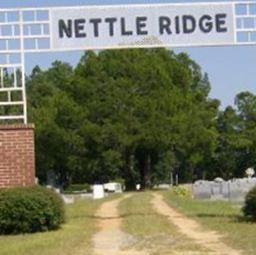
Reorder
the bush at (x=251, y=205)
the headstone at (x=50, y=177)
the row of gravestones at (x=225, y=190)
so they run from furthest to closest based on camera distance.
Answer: the headstone at (x=50, y=177) < the row of gravestones at (x=225, y=190) < the bush at (x=251, y=205)

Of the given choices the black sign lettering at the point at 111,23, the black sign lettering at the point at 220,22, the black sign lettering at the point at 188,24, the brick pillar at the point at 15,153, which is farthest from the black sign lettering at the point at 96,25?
the brick pillar at the point at 15,153

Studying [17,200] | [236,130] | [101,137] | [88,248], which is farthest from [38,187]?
[236,130]

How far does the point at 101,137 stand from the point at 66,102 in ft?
14.6

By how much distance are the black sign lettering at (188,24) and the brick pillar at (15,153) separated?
17.0ft

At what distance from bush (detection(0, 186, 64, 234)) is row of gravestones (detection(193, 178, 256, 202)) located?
1705 centimetres

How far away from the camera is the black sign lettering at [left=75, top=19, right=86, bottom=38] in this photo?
22.8 metres

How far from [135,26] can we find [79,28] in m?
1.53

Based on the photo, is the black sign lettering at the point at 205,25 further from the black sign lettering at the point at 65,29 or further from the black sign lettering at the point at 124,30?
the black sign lettering at the point at 65,29

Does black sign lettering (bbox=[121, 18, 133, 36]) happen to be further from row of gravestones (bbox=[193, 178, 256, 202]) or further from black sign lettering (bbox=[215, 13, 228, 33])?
row of gravestones (bbox=[193, 178, 256, 202])

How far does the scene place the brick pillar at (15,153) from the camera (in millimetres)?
→ 21281

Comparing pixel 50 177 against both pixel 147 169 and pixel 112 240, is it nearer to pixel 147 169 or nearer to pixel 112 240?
pixel 147 169

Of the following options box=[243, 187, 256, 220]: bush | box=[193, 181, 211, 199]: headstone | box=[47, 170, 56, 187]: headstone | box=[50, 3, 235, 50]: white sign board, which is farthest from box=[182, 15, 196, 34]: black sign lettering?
box=[47, 170, 56, 187]: headstone

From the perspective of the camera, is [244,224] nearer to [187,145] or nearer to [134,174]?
[187,145]

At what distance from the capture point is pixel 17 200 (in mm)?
19844
